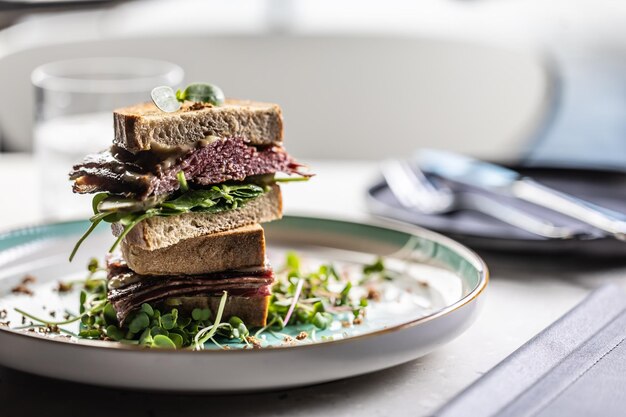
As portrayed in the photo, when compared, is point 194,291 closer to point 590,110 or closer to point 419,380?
point 419,380

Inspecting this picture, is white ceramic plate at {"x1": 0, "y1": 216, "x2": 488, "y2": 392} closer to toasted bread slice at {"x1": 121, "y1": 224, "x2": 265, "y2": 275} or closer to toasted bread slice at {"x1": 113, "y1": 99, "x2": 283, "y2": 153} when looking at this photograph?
toasted bread slice at {"x1": 121, "y1": 224, "x2": 265, "y2": 275}

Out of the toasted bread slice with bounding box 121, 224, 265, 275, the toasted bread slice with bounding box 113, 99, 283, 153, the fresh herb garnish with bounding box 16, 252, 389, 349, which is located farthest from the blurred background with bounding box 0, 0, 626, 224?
the toasted bread slice with bounding box 121, 224, 265, 275

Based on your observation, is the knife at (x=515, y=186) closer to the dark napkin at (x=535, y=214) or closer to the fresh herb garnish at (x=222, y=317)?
the dark napkin at (x=535, y=214)

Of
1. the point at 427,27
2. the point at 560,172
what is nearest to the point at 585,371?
the point at 560,172

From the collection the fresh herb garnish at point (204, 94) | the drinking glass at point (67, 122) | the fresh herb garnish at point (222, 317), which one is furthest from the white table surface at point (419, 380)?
the drinking glass at point (67, 122)

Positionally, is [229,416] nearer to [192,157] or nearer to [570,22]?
[192,157]

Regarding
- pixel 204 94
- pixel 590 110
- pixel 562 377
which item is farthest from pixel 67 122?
pixel 590 110
